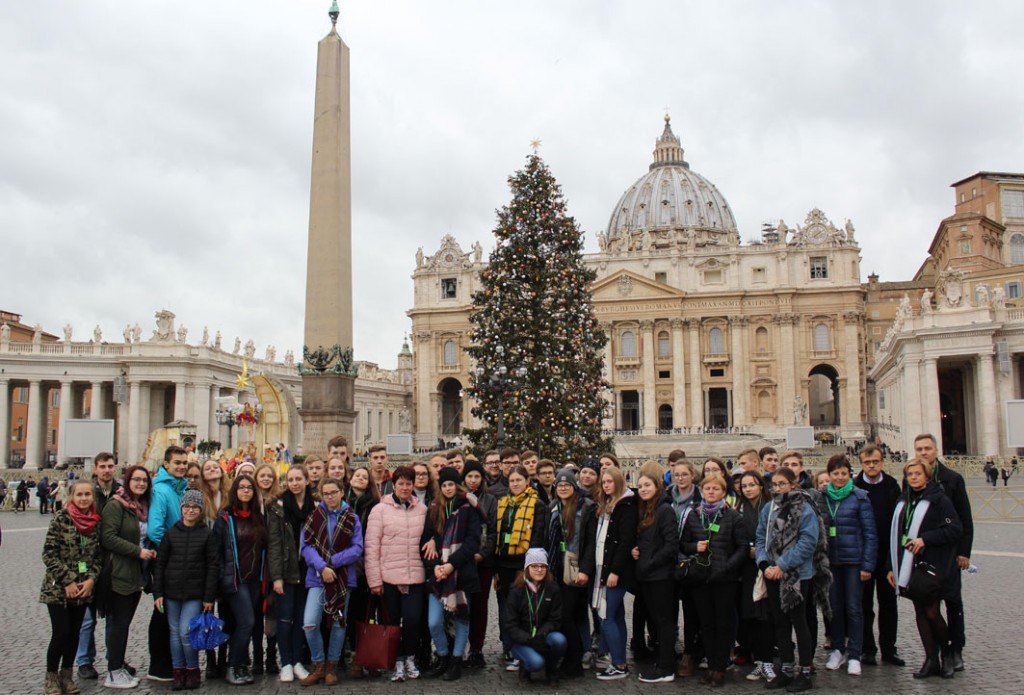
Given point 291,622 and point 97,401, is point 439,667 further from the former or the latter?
point 97,401

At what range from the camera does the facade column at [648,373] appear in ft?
227

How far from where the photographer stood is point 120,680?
7027 millimetres

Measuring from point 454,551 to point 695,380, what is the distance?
63.3 m

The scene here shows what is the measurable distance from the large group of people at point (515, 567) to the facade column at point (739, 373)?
61482 millimetres

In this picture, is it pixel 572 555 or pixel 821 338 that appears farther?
pixel 821 338

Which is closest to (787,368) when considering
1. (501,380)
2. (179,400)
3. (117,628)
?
(179,400)

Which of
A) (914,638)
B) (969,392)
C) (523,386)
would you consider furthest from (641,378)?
(914,638)

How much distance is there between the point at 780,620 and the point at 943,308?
33.4 m

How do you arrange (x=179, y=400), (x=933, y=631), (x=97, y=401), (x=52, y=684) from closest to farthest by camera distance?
(x=52, y=684)
(x=933, y=631)
(x=179, y=400)
(x=97, y=401)

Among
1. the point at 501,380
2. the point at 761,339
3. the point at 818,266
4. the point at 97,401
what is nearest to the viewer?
the point at 501,380

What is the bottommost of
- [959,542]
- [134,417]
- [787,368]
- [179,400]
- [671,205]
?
[959,542]

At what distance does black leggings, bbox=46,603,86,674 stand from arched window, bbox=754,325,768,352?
65808 millimetres

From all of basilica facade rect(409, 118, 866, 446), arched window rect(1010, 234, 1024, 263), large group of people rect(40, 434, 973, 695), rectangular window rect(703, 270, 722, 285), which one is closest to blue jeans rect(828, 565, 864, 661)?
large group of people rect(40, 434, 973, 695)

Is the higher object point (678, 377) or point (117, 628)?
point (678, 377)
